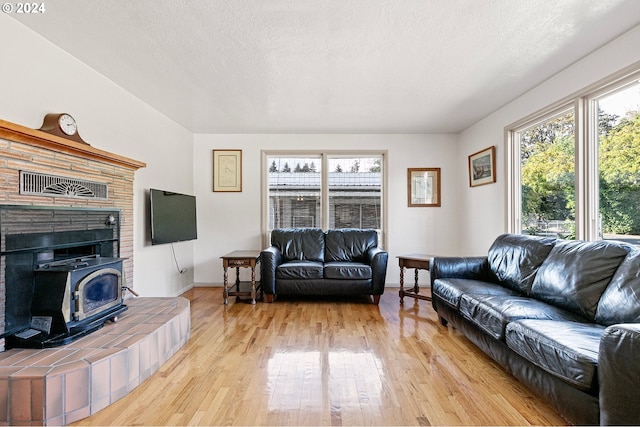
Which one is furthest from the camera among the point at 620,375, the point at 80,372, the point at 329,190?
the point at 329,190

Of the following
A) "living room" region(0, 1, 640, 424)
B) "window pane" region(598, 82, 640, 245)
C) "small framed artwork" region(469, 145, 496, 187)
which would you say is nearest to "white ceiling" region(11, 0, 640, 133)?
"living room" region(0, 1, 640, 424)

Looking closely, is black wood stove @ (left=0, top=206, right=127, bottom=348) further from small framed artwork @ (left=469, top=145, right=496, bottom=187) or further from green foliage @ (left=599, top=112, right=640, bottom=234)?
small framed artwork @ (left=469, top=145, right=496, bottom=187)

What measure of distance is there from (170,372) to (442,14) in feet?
9.82

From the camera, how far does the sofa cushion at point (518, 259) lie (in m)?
2.48

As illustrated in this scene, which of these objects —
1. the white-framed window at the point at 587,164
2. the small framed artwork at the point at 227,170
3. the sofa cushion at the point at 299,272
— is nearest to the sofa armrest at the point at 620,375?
the white-framed window at the point at 587,164

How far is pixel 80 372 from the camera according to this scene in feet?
5.12

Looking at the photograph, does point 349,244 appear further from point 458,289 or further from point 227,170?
point 227,170

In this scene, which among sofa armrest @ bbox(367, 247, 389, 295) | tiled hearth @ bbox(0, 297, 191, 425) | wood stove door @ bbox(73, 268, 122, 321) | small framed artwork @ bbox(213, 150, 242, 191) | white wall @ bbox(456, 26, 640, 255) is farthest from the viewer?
small framed artwork @ bbox(213, 150, 242, 191)

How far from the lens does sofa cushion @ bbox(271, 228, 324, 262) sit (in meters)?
4.20

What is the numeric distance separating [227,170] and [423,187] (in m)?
3.11

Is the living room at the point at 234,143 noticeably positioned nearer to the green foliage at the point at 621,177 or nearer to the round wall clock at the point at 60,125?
the round wall clock at the point at 60,125

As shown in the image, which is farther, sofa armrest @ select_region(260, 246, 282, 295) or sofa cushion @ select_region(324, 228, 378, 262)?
sofa cushion @ select_region(324, 228, 378, 262)

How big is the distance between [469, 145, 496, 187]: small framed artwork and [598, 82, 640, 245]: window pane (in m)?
1.32

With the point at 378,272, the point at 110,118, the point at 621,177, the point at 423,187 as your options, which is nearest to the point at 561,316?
the point at 621,177
